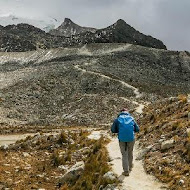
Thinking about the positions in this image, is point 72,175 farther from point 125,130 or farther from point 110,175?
point 125,130

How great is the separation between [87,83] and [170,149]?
84.4 metres

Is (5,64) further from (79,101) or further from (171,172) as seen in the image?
(171,172)

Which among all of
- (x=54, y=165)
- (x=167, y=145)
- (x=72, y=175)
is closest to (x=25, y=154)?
(x=54, y=165)

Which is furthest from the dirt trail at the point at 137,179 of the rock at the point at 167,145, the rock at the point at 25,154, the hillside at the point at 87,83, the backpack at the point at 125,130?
the hillside at the point at 87,83

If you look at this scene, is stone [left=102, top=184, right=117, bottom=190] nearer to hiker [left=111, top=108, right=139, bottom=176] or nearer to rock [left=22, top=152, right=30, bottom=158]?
hiker [left=111, top=108, right=139, bottom=176]

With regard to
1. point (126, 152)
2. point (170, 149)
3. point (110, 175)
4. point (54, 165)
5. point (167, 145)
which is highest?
point (126, 152)

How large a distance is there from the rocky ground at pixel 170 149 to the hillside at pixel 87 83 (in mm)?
36108

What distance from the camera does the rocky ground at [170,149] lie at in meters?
17.1

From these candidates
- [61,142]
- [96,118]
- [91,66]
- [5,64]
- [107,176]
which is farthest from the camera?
[5,64]

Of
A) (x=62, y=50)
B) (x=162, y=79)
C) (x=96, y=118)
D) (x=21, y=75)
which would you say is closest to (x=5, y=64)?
(x=62, y=50)

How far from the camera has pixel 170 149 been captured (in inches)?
816

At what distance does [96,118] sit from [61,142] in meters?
39.7

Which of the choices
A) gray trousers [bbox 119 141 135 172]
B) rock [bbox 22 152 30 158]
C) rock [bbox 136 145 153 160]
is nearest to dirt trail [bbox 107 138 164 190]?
rock [bbox 136 145 153 160]

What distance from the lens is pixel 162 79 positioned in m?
129
